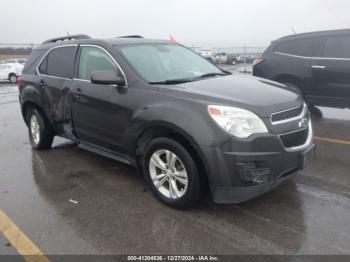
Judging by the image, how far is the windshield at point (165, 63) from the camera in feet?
14.0

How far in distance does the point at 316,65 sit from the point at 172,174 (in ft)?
16.1

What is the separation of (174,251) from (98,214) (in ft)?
3.48

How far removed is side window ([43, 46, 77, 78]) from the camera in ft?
16.8

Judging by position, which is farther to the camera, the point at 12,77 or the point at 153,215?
the point at 12,77


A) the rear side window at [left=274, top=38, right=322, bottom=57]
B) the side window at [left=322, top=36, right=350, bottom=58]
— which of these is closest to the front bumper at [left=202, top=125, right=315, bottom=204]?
the side window at [left=322, top=36, right=350, bottom=58]

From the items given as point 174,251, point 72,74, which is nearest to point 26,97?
point 72,74

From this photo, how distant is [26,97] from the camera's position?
235 inches

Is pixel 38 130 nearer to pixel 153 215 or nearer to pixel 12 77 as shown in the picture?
pixel 153 215

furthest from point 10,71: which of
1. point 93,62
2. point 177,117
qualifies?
point 177,117

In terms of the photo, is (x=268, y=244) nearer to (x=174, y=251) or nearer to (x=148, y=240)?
(x=174, y=251)

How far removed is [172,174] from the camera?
3.79 meters

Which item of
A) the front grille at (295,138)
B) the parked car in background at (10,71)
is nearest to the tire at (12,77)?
the parked car in background at (10,71)

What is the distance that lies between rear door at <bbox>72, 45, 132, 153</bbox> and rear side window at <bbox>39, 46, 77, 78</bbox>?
0.21m

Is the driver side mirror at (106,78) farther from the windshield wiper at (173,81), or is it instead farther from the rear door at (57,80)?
the rear door at (57,80)
